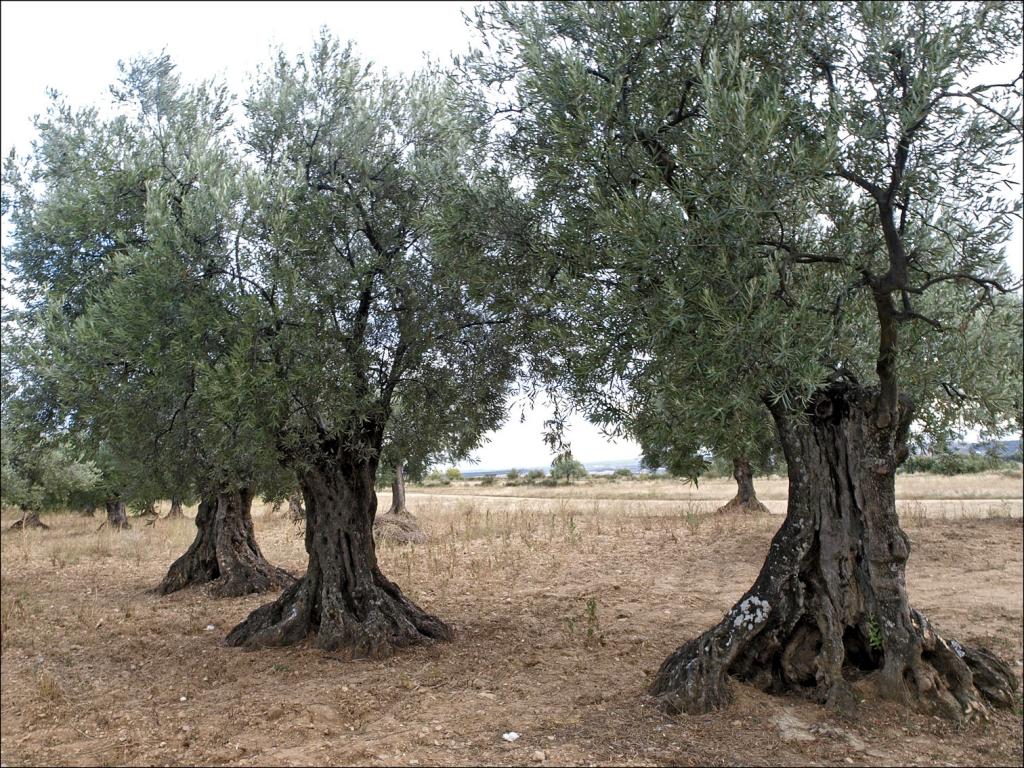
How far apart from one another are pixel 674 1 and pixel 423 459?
7694 mm

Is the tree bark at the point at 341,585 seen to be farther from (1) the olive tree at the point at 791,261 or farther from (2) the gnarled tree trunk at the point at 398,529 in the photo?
(2) the gnarled tree trunk at the point at 398,529

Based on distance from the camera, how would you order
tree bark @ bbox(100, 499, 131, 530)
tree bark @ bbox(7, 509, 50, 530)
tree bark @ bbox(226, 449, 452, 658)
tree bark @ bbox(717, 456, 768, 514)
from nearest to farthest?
tree bark @ bbox(226, 449, 452, 658)
tree bark @ bbox(717, 456, 768, 514)
tree bark @ bbox(7, 509, 50, 530)
tree bark @ bbox(100, 499, 131, 530)

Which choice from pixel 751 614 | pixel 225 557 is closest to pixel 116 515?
pixel 225 557

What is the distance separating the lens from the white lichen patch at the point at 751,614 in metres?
8.41

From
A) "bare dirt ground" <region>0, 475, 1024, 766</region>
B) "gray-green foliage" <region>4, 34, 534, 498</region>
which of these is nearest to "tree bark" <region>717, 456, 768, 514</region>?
"bare dirt ground" <region>0, 475, 1024, 766</region>

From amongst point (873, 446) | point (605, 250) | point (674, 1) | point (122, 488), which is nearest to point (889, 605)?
point (873, 446)

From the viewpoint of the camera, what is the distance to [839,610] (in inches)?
327

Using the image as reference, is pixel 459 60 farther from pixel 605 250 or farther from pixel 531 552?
pixel 531 552

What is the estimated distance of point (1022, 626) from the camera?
12008mm

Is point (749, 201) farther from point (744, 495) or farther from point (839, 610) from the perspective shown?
point (744, 495)

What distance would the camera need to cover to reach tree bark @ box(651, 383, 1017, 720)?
8.05m

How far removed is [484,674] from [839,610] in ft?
14.7

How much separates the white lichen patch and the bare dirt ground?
0.65 m

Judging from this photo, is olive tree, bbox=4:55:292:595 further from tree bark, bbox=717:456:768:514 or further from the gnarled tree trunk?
tree bark, bbox=717:456:768:514
